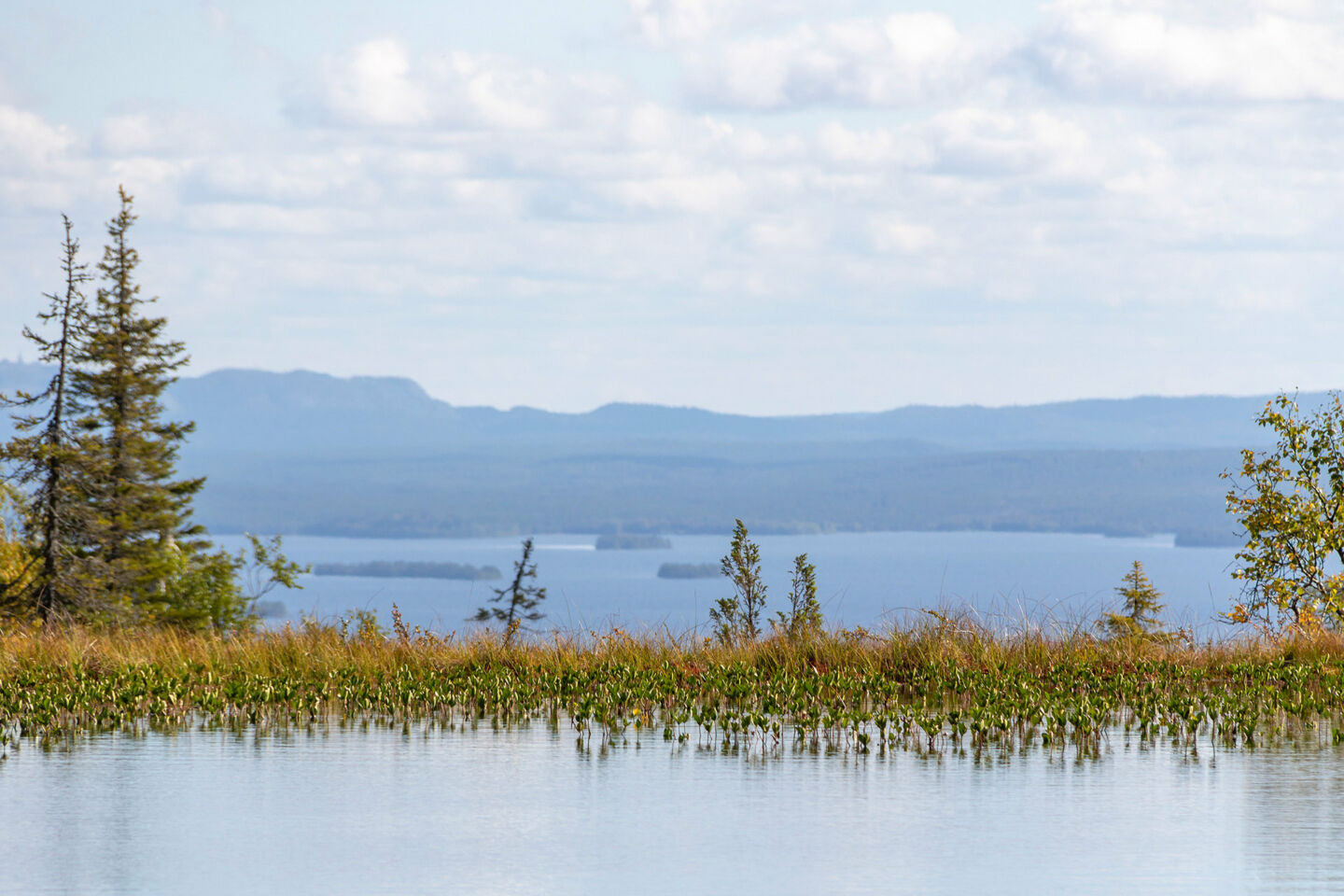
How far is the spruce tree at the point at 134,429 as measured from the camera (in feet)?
118

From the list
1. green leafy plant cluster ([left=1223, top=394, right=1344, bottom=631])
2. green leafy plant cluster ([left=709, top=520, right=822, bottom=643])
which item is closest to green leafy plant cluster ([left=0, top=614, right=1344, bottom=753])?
green leafy plant cluster ([left=709, top=520, right=822, bottom=643])

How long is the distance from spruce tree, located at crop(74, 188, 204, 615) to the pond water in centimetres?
2614

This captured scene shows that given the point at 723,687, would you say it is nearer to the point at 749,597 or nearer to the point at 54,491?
the point at 749,597

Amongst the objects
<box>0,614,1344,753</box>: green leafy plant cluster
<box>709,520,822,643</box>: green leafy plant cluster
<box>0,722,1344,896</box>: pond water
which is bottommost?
<box>0,722,1344,896</box>: pond water

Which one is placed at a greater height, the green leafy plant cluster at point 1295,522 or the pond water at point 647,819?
the green leafy plant cluster at point 1295,522

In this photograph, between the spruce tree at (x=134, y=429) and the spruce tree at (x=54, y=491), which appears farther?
the spruce tree at (x=134, y=429)

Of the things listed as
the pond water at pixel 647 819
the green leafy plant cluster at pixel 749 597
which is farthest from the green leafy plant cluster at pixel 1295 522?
the pond water at pixel 647 819

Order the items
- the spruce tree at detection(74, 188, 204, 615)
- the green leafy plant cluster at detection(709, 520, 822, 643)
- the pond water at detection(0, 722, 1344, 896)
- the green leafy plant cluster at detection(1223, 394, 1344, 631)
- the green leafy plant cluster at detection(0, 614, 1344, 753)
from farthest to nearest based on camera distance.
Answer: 1. the spruce tree at detection(74, 188, 204, 615)
2. the green leafy plant cluster at detection(1223, 394, 1344, 631)
3. the green leafy plant cluster at detection(709, 520, 822, 643)
4. the green leafy plant cluster at detection(0, 614, 1344, 753)
5. the pond water at detection(0, 722, 1344, 896)

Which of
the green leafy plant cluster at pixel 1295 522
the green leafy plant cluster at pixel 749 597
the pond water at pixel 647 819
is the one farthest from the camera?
the green leafy plant cluster at pixel 1295 522

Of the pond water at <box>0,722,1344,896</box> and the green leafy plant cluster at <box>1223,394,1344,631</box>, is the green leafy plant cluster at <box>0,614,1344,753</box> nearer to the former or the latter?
the pond water at <box>0,722,1344,896</box>

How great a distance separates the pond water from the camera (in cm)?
699

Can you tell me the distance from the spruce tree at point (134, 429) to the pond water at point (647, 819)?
26.1m

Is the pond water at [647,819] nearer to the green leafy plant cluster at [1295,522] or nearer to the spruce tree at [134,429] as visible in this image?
the green leafy plant cluster at [1295,522]

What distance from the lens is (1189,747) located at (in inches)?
403
